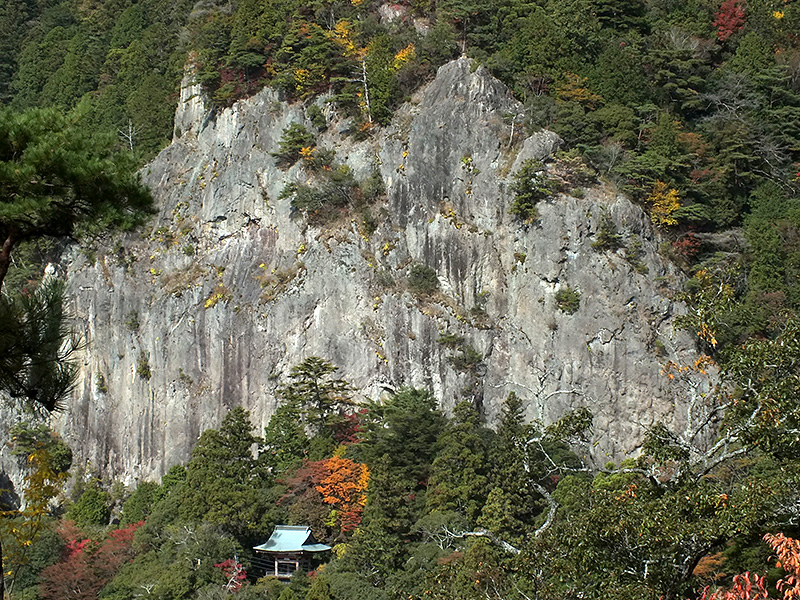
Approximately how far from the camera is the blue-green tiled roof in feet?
98.5

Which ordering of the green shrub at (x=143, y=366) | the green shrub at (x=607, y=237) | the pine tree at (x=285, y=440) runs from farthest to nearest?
the green shrub at (x=143, y=366), the pine tree at (x=285, y=440), the green shrub at (x=607, y=237)

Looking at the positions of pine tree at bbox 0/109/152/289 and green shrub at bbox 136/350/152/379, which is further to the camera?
green shrub at bbox 136/350/152/379

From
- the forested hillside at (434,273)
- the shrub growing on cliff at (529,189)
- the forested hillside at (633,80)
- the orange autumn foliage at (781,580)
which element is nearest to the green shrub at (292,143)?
the forested hillside at (434,273)

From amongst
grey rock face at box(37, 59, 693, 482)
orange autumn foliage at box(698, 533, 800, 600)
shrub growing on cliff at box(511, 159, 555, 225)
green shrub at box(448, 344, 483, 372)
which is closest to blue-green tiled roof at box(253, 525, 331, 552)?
grey rock face at box(37, 59, 693, 482)

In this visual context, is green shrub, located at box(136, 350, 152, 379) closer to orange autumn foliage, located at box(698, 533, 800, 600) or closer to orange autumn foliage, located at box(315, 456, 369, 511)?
orange autumn foliage, located at box(315, 456, 369, 511)

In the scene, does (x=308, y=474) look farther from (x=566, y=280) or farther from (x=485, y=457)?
(x=566, y=280)

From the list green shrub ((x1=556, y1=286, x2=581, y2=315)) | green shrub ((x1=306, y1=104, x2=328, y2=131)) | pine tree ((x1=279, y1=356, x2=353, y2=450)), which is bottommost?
pine tree ((x1=279, y1=356, x2=353, y2=450))

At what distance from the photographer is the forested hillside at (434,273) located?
89.0 feet

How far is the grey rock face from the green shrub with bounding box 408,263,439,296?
0.91 ft

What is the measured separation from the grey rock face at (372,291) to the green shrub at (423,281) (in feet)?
0.91

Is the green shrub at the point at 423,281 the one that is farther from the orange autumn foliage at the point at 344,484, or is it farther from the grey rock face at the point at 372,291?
the orange autumn foliage at the point at 344,484

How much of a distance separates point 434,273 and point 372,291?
2.65m

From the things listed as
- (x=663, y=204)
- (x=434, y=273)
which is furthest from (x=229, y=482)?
(x=663, y=204)

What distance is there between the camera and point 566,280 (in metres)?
34.6
